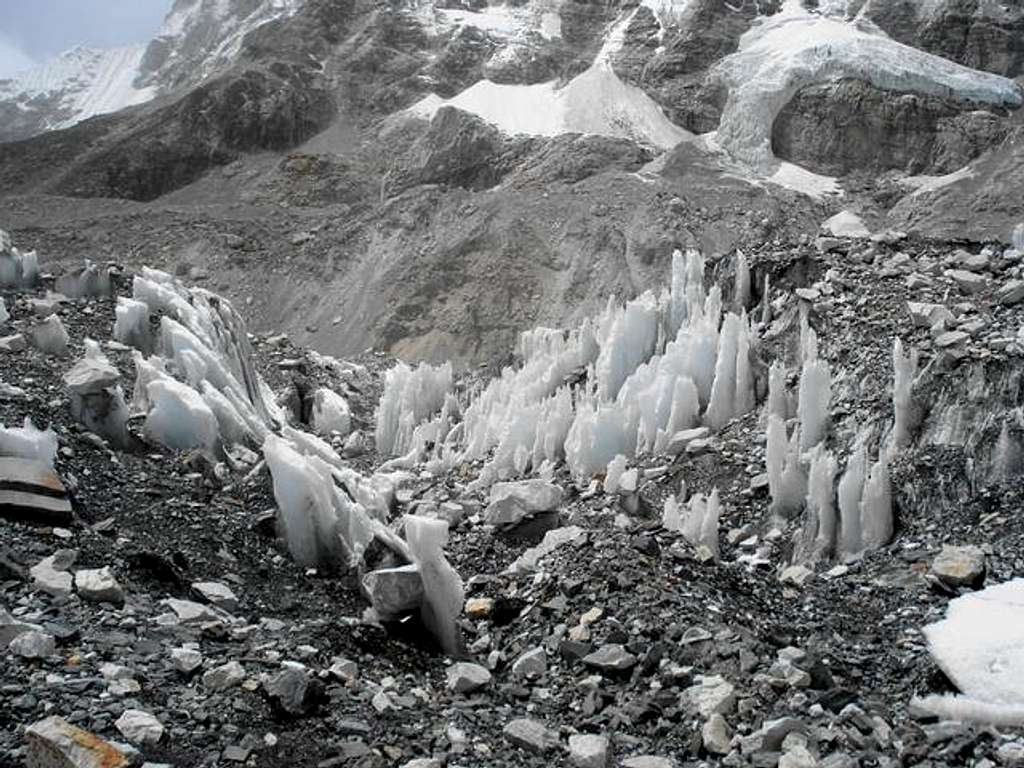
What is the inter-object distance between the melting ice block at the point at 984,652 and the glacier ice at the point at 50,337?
12.3 metres

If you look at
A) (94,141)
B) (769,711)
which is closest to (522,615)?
(769,711)

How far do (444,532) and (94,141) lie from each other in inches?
3320

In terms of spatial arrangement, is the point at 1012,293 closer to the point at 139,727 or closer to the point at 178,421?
the point at 178,421

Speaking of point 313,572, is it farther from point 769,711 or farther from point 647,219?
point 647,219

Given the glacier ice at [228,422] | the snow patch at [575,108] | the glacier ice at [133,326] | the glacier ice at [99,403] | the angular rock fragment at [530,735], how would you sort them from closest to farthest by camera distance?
the angular rock fragment at [530,735]
the glacier ice at [99,403]
the glacier ice at [228,422]
the glacier ice at [133,326]
the snow patch at [575,108]

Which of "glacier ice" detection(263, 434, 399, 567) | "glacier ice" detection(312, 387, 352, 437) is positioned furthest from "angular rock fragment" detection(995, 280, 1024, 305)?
"glacier ice" detection(312, 387, 352, 437)

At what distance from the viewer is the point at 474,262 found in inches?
2039

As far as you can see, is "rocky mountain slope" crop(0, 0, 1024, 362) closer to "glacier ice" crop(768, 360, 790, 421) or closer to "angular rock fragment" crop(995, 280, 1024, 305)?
"glacier ice" crop(768, 360, 790, 421)

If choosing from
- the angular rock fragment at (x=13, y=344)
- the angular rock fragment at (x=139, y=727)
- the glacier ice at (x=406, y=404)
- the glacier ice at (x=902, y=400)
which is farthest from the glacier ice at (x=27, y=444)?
the glacier ice at (x=406, y=404)

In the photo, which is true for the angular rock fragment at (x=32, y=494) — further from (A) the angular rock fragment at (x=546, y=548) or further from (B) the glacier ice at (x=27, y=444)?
(A) the angular rock fragment at (x=546, y=548)

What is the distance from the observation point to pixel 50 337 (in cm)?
1314

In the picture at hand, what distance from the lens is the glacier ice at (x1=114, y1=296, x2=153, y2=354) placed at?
594 inches

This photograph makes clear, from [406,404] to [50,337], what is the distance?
1490 cm

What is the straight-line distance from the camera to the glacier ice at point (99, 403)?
11.1 meters
